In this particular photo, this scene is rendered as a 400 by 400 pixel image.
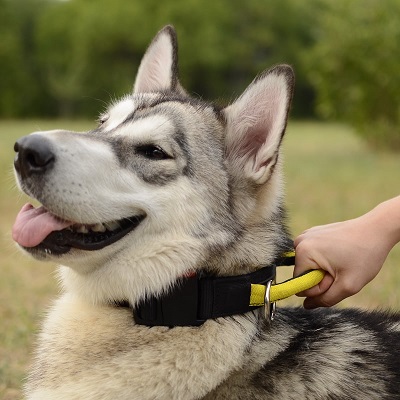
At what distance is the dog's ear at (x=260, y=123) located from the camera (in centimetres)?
287

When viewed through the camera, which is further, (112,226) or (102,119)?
(102,119)

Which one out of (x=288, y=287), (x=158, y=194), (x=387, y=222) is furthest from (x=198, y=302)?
(x=387, y=222)

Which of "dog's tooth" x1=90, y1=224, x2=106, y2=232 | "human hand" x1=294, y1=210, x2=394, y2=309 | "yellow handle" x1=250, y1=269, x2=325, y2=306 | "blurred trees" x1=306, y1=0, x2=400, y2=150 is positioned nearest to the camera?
"yellow handle" x1=250, y1=269, x2=325, y2=306

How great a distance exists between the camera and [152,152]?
2939mm

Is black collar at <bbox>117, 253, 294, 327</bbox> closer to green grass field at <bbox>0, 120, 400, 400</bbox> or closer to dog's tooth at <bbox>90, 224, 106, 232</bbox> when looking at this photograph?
dog's tooth at <bbox>90, 224, 106, 232</bbox>

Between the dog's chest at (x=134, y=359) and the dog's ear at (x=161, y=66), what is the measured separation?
4.38 ft

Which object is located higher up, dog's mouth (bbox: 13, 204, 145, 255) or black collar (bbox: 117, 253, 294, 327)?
dog's mouth (bbox: 13, 204, 145, 255)

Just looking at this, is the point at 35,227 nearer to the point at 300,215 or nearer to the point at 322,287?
the point at 322,287

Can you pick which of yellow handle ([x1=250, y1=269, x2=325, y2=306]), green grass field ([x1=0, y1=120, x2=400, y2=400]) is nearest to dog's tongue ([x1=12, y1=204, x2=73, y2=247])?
green grass field ([x1=0, y1=120, x2=400, y2=400])

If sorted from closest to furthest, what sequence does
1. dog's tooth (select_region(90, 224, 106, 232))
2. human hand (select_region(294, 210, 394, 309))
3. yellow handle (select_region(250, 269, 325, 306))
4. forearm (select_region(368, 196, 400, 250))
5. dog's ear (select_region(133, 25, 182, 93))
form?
yellow handle (select_region(250, 269, 325, 306))
dog's tooth (select_region(90, 224, 106, 232))
human hand (select_region(294, 210, 394, 309))
forearm (select_region(368, 196, 400, 250))
dog's ear (select_region(133, 25, 182, 93))

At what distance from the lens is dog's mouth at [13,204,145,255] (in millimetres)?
2734

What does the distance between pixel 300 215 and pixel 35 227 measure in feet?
26.0

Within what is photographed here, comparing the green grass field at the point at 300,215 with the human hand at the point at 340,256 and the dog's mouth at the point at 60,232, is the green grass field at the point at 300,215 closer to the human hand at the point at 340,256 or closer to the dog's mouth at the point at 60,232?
the dog's mouth at the point at 60,232

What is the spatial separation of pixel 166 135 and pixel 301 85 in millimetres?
54208
